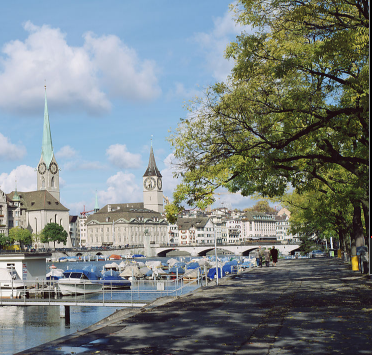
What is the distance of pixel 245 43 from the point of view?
18094mm

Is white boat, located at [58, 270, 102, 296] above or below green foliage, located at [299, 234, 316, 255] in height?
below

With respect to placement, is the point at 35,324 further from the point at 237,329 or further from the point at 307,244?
the point at 307,244

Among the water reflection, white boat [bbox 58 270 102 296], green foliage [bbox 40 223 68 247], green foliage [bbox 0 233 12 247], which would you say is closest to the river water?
the water reflection

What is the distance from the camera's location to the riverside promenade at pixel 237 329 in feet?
32.1

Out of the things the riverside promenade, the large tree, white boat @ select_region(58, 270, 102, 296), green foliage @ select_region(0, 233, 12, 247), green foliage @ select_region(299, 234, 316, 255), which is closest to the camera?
the riverside promenade

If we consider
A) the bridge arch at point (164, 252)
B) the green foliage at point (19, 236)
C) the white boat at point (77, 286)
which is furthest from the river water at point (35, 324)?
the bridge arch at point (164, 252)

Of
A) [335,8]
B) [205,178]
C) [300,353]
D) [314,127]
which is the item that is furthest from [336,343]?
[205,178]

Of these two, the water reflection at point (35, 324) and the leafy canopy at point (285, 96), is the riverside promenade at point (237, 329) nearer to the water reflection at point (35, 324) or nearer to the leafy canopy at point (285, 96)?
the leafy canopy at point (285, 96)

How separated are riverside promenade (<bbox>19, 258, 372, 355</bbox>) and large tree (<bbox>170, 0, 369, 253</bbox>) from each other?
4.99m

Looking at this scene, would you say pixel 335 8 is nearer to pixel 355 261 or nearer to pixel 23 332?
pixel 355 261

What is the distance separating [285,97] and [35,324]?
23959 millimetres

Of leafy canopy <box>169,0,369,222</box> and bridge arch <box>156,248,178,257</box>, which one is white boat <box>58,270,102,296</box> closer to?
leafy canopy <box>169,0,369,222</box>

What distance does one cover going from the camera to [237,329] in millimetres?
11883

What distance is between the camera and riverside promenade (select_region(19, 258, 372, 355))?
9.79 metres
